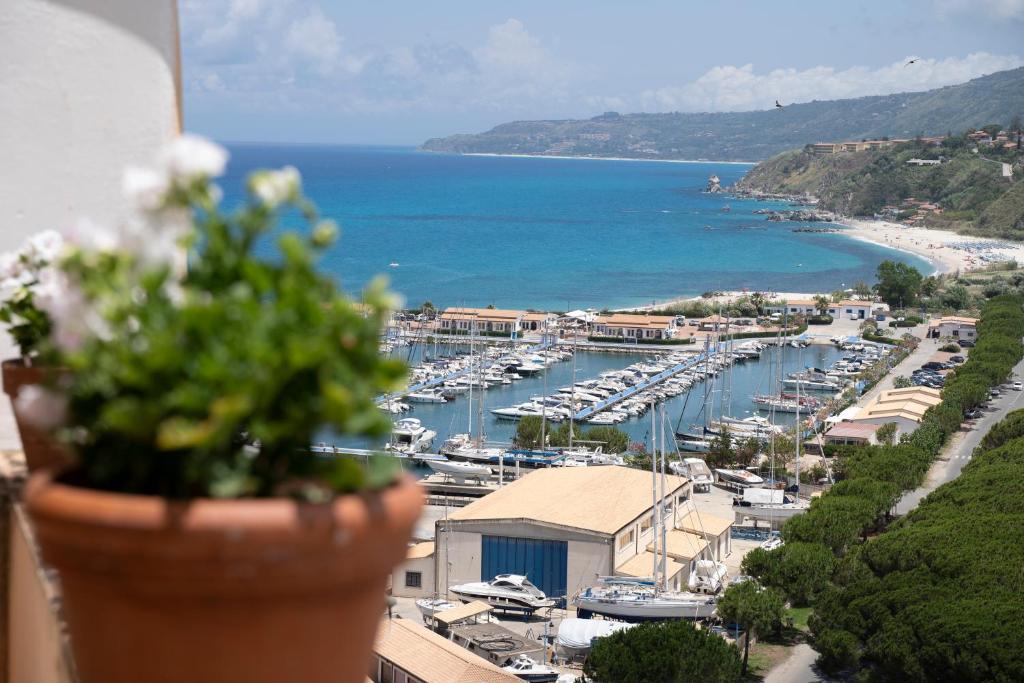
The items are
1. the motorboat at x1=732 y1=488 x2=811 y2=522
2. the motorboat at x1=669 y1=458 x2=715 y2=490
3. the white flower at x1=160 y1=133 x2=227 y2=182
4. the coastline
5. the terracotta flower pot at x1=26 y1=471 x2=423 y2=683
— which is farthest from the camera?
the coastline

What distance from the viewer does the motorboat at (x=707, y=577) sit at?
20.0 meters

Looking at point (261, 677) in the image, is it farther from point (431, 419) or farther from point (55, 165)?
point (431, 419)

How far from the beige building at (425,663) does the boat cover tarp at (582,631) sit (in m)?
2.51

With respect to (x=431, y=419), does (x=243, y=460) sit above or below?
above

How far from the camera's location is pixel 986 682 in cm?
1248

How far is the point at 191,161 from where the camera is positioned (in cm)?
130

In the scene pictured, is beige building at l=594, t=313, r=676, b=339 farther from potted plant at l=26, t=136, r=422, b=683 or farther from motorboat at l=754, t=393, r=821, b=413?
potted plant at l=26, t=136, r=422, b=683

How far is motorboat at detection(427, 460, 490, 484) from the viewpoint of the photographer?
1148 inches

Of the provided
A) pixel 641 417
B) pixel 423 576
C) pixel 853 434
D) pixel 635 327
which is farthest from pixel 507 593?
pixel 635 327

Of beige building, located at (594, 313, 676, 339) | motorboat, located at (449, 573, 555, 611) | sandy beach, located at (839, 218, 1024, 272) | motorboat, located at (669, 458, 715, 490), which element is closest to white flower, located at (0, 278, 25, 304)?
motorboat, located at (449, 573, 555, 611)

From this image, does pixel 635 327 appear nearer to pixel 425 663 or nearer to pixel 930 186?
pixel 425 663

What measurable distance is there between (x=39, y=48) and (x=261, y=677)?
2059 mm

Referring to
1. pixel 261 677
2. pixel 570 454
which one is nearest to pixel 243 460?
pixel 261 677

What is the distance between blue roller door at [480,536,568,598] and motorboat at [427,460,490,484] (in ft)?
28.4
